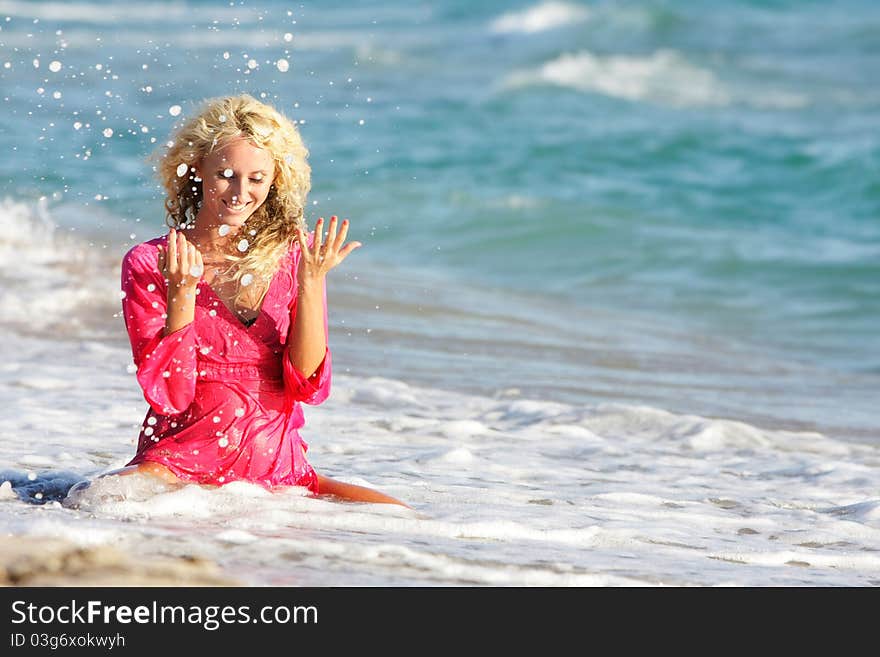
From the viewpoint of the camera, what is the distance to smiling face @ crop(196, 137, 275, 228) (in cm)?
442

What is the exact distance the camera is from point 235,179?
14.5 ft

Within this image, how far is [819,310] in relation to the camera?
1098cm

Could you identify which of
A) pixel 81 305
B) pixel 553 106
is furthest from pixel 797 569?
pixel 553 106

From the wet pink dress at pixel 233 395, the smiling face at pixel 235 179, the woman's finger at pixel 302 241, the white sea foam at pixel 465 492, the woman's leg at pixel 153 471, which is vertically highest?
the smiling face at pixel 235 179

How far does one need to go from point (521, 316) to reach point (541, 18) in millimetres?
23322

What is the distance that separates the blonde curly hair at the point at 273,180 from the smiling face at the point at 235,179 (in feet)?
0.09

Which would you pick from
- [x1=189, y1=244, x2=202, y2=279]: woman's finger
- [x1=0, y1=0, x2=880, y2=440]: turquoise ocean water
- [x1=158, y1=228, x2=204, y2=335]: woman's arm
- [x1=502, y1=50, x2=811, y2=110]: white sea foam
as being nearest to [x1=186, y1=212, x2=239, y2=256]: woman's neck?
[x1=158, y1=228, x2=204, y2=335]: woman's arm

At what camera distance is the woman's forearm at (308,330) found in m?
4.32

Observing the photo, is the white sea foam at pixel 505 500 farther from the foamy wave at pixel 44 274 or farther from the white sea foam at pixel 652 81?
the white sea foam at pixel 652 81

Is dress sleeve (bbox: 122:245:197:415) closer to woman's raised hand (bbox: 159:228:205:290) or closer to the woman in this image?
the woman

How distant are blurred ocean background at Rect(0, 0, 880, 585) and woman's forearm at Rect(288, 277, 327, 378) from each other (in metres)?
0.48

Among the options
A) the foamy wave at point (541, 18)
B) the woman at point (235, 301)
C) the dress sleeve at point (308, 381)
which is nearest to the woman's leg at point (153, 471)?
the woman at point (235, 301)

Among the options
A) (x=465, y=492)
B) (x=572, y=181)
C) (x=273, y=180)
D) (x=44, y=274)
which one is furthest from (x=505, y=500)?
(x=572, y=181)
